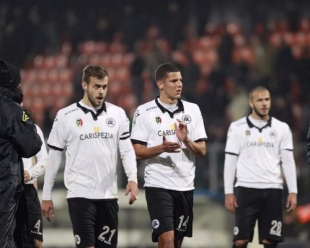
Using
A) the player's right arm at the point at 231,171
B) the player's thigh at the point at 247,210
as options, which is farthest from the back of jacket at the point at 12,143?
the player's thigh at the point at 247,210

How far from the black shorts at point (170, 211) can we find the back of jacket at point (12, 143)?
1827mm

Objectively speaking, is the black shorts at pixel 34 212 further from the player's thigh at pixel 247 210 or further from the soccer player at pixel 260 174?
the player's thigh at pixel 247 210

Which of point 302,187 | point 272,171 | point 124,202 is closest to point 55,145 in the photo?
point 272,171

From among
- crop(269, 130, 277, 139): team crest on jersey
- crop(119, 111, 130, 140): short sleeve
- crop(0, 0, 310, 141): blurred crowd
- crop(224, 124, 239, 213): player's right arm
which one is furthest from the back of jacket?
crop(0, 0, 310, 141): blurred crowd

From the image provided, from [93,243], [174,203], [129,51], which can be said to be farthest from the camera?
[129,51]

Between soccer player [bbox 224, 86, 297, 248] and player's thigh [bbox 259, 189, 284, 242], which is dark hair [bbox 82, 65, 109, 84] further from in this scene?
player's thigh [bbox 259, 189, 284, 242]

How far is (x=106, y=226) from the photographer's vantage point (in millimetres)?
7754

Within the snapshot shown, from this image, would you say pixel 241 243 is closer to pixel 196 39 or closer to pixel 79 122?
pixel 79 122

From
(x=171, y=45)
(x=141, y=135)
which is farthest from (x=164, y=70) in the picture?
(x=171, y=45)

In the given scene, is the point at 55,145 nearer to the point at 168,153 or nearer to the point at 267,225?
the point at 168,153

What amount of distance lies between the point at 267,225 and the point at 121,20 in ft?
33.7

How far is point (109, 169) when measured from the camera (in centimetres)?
784

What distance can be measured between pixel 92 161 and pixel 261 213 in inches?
100

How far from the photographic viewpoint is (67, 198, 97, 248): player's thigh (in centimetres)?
766
